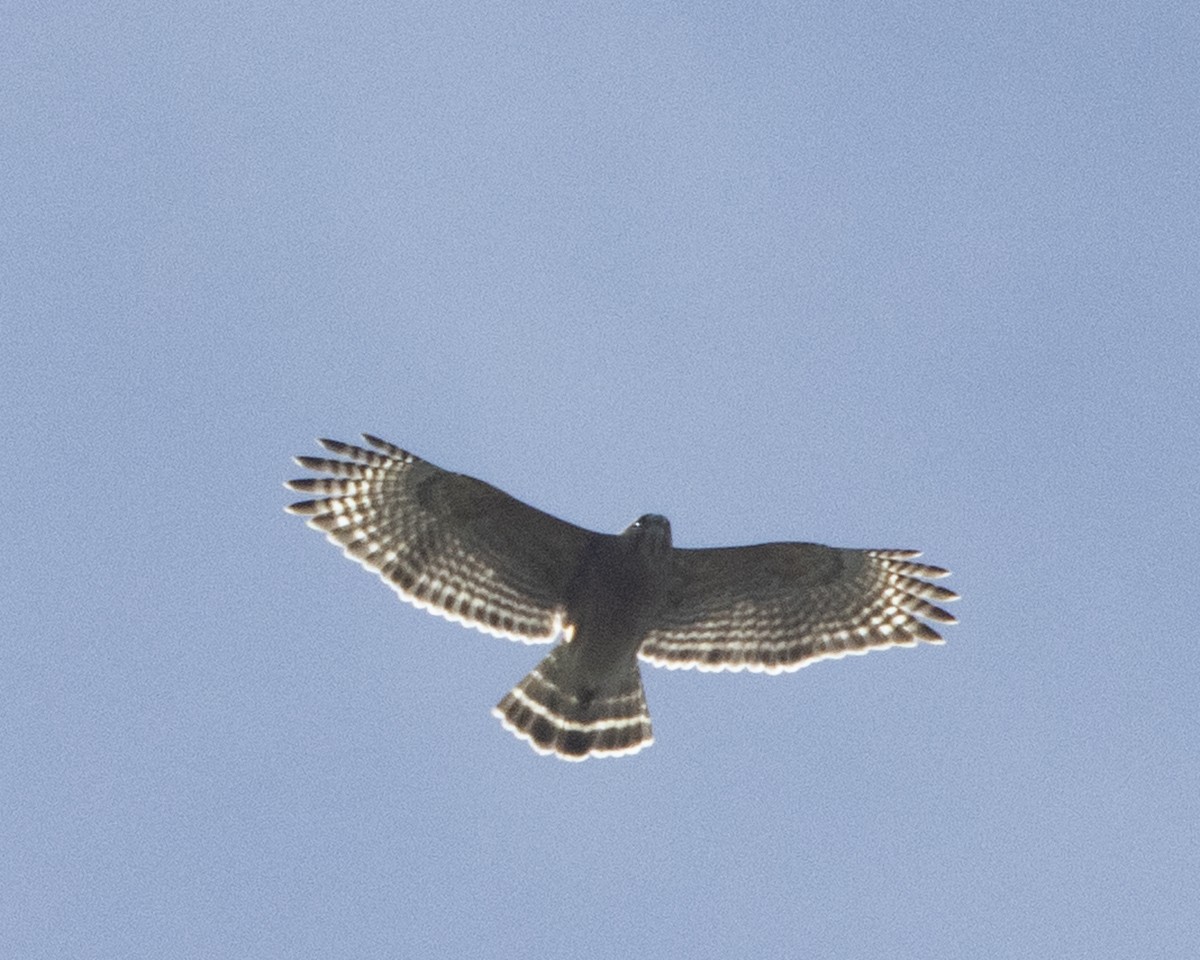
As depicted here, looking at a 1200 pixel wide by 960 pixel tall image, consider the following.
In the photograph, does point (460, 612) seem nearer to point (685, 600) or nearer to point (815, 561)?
point (685, 600)

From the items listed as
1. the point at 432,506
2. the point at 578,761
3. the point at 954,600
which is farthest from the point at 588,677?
the point at 954,600

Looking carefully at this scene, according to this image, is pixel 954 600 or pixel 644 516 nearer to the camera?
pixel 644 516

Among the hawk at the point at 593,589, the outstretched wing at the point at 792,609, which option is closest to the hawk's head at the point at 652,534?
the hawk at the point at 593,589

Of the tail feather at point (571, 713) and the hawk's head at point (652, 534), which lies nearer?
the hawk's head at point (652, 534)

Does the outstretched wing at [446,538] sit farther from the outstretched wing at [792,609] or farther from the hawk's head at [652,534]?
the outstretched wing at [792,609]

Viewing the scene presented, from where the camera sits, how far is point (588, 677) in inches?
573

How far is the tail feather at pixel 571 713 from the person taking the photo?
14.6 metres

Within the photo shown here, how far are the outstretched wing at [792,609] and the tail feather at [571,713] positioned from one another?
1.32ft

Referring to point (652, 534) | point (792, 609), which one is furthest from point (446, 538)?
point (792, 609)

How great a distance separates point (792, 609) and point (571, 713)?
5.93 ft

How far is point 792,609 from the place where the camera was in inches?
588

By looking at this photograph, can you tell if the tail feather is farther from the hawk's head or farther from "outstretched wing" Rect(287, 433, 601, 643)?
the hawk's head

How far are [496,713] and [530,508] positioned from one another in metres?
1.61

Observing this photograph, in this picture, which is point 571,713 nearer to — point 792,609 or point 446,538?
point 446,538
